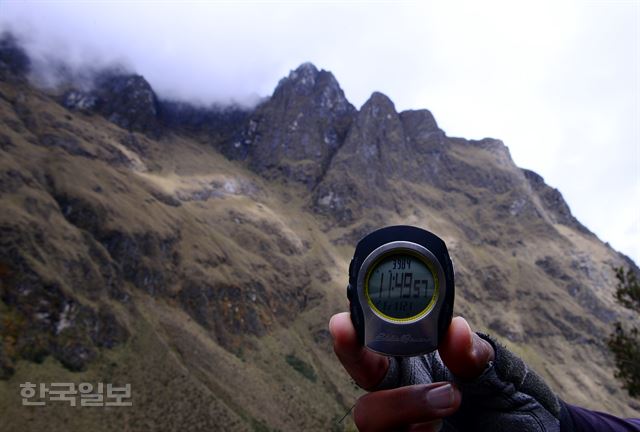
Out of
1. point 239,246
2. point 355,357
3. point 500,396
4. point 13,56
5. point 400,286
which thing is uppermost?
point 13,56

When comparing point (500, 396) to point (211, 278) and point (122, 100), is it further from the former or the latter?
point (122, 100)

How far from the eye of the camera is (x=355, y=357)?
8.13 feet

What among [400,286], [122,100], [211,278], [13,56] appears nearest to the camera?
[400,286]

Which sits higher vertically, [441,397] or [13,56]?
[13,56]

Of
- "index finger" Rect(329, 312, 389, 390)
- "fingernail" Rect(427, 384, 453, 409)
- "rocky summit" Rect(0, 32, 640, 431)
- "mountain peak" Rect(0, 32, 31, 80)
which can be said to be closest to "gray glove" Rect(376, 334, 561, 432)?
"index finger" Rect(329, 312, 389, 390)

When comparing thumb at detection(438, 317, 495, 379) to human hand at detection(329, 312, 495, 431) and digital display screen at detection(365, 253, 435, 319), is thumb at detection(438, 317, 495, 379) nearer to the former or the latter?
human hand at detection(329, 312, 495, 431)

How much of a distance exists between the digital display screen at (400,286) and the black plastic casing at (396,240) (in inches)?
3.5

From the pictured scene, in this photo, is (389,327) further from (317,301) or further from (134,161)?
(134,161)

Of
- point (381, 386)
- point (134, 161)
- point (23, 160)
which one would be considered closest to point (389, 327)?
point (381, 386)

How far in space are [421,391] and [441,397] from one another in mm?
100

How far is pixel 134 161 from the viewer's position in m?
95.6

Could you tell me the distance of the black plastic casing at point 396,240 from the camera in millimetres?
2510

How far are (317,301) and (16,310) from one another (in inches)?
1918

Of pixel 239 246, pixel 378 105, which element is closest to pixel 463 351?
pixel 239 246
